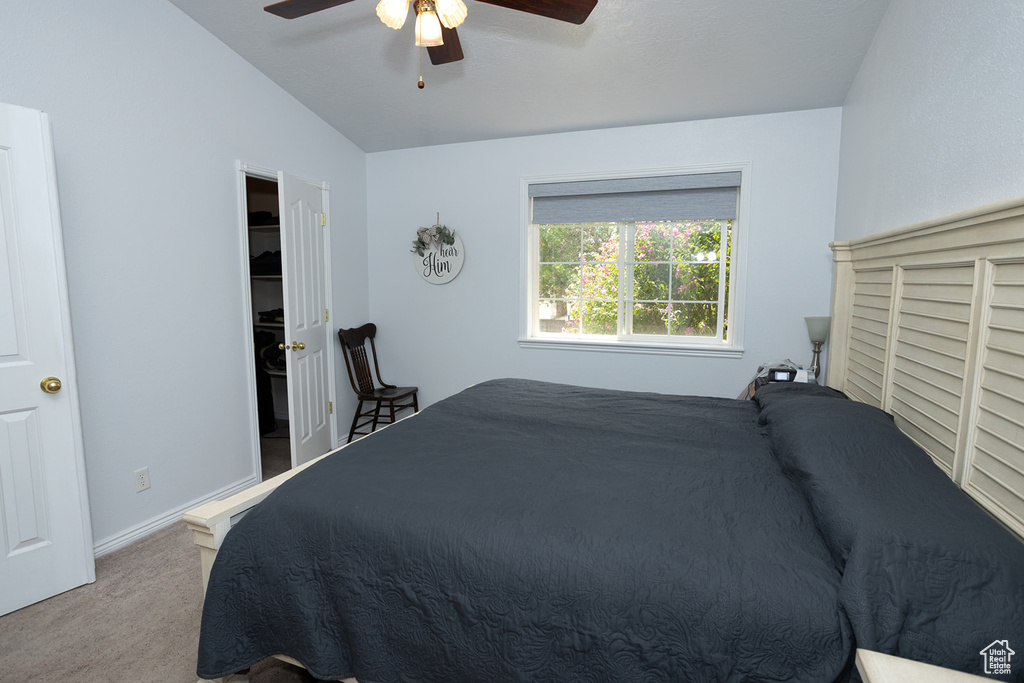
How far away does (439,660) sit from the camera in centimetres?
127

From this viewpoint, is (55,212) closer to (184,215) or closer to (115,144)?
(115,144)

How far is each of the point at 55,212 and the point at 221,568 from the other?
65.0 inches

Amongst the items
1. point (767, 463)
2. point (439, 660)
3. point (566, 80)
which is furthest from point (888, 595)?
point (566, 80)

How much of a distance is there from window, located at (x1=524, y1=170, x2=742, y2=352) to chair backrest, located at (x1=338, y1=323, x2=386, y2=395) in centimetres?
132

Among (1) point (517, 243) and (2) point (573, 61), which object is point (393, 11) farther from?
(1) point (517, 243)

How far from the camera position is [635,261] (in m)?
3.76

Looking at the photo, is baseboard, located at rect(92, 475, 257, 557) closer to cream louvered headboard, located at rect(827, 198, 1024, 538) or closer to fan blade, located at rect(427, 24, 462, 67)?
fan blade, located at rect(427, 24, 462, 67)

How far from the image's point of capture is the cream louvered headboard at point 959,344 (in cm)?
121

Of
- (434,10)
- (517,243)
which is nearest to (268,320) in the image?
(517,243)

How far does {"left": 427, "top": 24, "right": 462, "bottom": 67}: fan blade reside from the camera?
2098mm

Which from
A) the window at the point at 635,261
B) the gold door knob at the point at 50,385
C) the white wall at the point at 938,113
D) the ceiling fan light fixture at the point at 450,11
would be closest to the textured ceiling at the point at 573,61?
the white wall at the point at 938,113

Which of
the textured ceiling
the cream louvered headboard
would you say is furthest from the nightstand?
the textured ceiling

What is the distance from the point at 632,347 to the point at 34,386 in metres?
3.20

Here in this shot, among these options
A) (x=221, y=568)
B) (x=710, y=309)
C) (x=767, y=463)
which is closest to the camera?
(x=221, y=568)
